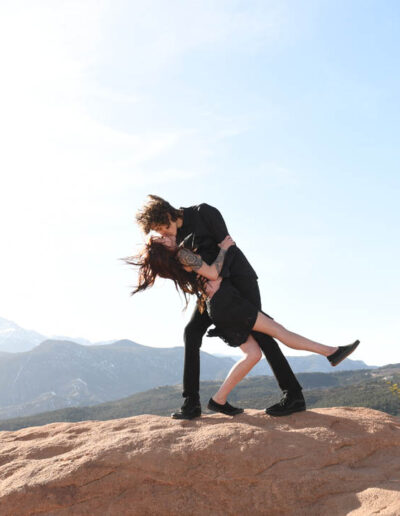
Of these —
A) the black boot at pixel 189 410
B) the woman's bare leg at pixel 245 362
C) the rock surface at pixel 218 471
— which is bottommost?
the rock surface at pixel 218 471

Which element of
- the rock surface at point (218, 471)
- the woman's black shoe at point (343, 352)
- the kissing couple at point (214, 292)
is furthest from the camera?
the kissing couple at point (214, 292)

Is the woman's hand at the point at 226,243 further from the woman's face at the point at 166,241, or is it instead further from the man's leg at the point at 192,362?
the man's leg at the point at 192,362

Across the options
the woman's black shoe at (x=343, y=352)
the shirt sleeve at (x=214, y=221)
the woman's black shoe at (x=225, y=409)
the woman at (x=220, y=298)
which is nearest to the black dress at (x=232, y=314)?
the woman at (x=220, y=298)

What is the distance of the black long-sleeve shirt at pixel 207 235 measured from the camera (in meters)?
5.81

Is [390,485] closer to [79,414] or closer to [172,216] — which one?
[172,216]

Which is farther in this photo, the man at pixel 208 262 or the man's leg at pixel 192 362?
the man's leg at pixel 192 362

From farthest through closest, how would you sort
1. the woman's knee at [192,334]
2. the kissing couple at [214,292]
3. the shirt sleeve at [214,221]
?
the woman's knee at [192,334]
the shirt sleeve at [214,221]
the kissing couple at [214,292]

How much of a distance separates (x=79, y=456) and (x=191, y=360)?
159 cm

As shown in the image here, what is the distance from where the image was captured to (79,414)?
15725 cm

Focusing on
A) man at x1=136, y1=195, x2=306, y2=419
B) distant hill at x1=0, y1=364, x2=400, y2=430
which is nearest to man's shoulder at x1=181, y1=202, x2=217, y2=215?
man at x1=136, y1=195, x2=306, y2=419

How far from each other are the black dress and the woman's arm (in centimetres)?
20

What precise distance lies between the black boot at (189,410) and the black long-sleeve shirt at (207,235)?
5.11 feet

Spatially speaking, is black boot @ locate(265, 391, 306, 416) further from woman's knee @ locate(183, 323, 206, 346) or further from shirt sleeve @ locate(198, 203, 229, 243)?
shirt sleeve @ locate(198, 203, 229, 243)

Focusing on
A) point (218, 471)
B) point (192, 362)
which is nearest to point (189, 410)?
point (192, 362)
